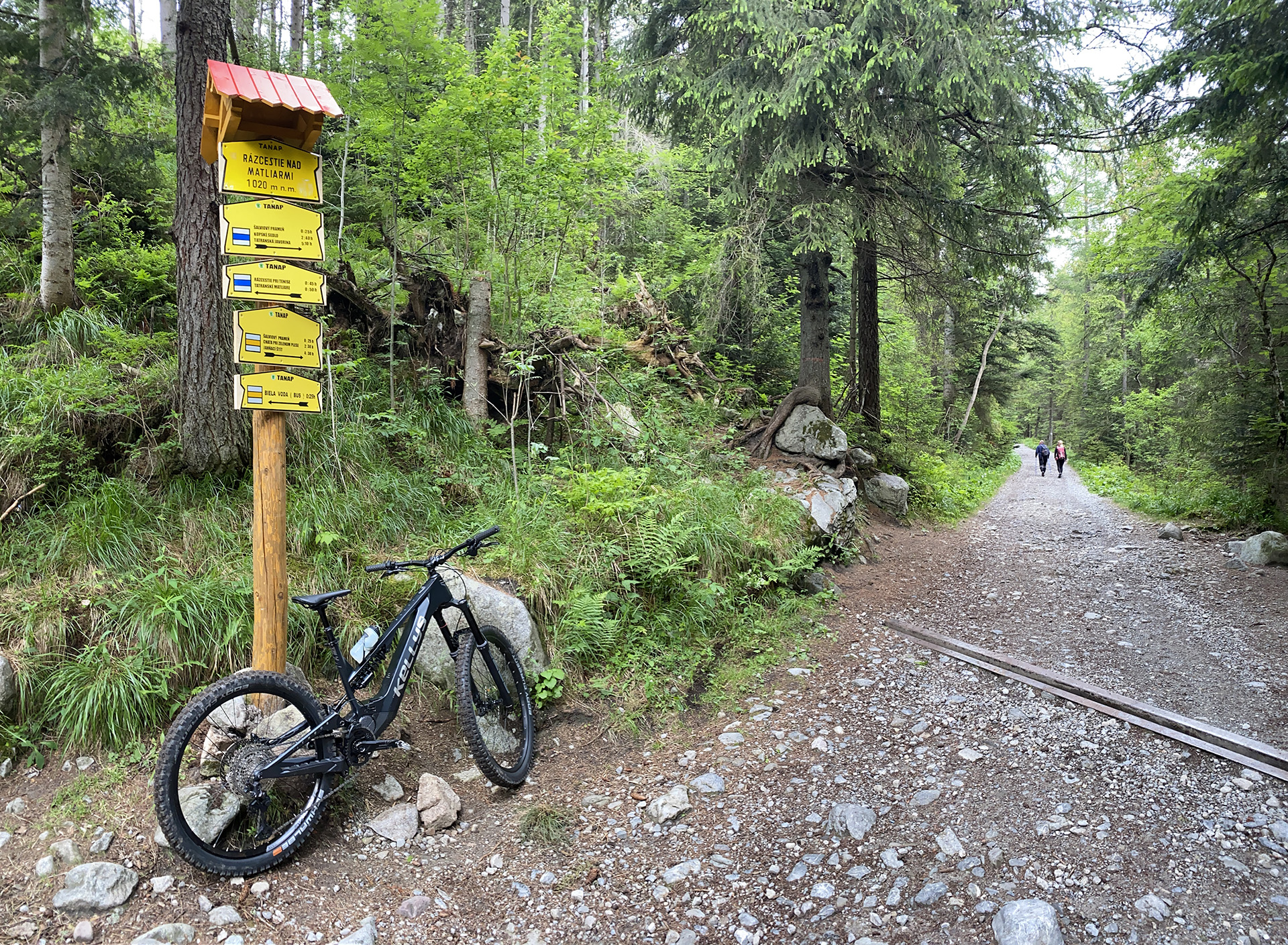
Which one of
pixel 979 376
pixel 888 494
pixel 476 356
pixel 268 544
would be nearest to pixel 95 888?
pixel 268 544

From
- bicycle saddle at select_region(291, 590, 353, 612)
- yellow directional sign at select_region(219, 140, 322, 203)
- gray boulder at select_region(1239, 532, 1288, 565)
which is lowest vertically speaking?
gray boulder at select_region(1239, 532, 1288, 565)

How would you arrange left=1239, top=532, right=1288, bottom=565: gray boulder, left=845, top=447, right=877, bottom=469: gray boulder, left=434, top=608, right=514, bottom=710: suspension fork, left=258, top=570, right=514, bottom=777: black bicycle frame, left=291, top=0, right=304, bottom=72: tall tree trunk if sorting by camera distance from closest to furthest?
left=258, top=570, right=514, bottom=777: black bicycle frame
left=434, top=608, right=514, bottom=710: suspension fork
left=1239, top=532, right=1288, bottom=565: gray boulder
left=845, top=447, right=877, bottom=469: gray boulder
left=291, top=0, right=304, bottom=72: tall tree trunk

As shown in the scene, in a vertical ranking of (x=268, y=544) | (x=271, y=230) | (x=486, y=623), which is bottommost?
(x=486, y=623)

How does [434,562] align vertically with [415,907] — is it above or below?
above

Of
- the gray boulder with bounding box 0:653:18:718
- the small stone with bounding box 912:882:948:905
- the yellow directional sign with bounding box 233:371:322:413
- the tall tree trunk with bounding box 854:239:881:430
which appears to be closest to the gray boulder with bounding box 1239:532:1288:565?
the tall tree trunk with bounding box 854:239:881:430

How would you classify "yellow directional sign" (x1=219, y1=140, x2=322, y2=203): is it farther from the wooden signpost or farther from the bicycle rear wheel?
the bicycle rear wheel

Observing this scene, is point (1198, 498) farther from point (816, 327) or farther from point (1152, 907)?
point (1152, 907)

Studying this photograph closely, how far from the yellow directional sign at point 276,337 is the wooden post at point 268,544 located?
0.09 meters

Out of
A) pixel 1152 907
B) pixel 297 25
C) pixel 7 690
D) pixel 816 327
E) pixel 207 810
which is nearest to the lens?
pixel 1152 907

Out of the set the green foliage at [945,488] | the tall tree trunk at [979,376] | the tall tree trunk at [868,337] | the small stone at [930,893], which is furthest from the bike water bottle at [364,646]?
the tall tree trunk at [979,376]

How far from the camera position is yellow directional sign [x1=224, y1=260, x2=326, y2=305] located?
357 centimetres

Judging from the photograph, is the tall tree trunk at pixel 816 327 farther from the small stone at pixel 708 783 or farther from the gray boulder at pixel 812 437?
the small stone at pixel 708 783

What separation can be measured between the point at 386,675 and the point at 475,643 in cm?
52

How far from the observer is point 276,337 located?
3.70 m
